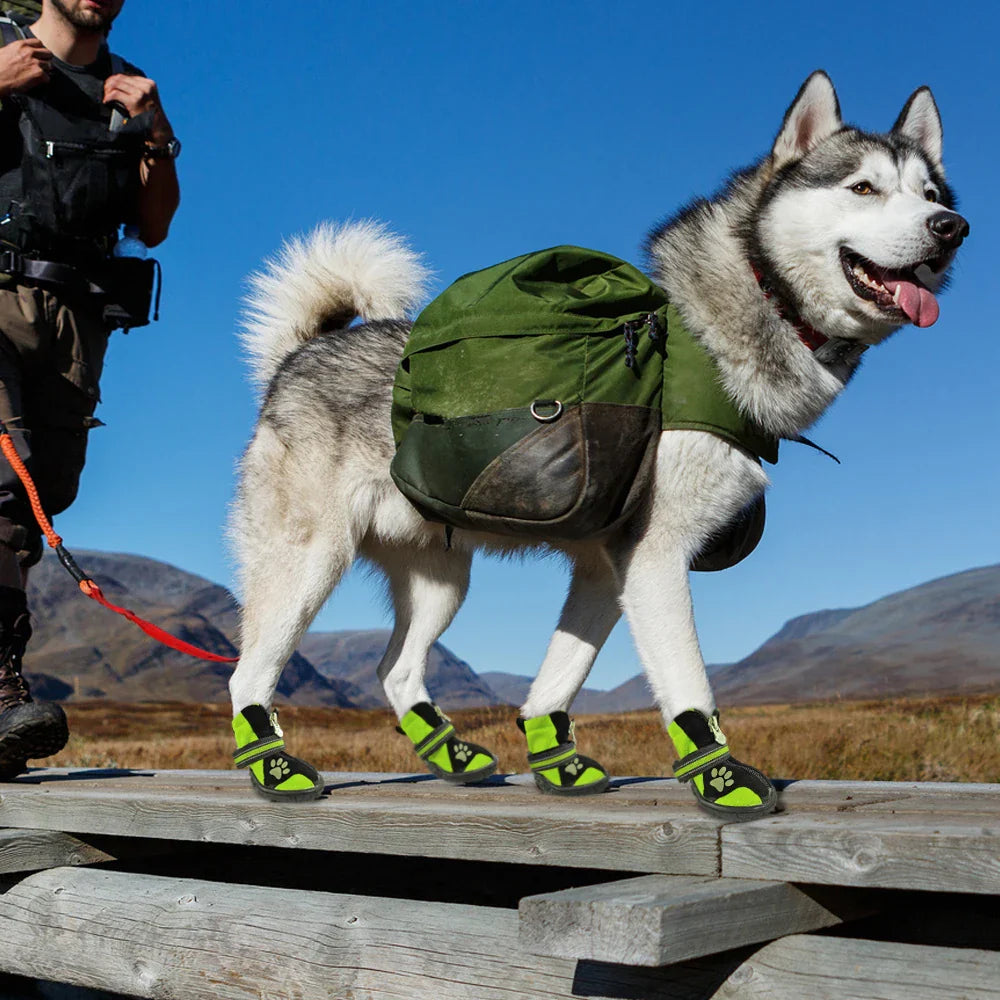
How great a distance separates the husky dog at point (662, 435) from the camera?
10.7ft

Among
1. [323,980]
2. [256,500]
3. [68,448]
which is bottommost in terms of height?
[323,980]

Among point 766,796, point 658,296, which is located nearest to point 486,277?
point 658,296

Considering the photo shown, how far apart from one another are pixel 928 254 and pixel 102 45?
12.6 feet

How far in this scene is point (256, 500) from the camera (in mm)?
4301

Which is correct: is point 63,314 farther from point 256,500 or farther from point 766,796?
point 766,796

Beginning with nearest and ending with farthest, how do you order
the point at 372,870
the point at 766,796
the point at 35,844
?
the point at 766,796 → the point at 35,844 → the point at 372,870

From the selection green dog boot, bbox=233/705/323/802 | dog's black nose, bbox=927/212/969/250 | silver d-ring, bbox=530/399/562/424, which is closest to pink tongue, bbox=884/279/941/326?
dog's black nose, bbox=927/212/969/250

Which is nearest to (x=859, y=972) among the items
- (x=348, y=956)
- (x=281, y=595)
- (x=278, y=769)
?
(x=348, y=956)

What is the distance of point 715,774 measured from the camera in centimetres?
305

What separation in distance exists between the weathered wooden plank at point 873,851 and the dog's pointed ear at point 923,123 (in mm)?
2371

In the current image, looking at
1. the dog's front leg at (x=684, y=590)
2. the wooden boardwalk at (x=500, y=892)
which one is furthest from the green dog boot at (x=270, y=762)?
the dog's front leg at (x=684, y=590)

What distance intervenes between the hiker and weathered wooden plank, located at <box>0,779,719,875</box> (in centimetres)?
37

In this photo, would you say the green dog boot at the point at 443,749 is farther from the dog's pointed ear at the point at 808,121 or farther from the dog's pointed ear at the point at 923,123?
the dog's pointed ear at the point at 923,123

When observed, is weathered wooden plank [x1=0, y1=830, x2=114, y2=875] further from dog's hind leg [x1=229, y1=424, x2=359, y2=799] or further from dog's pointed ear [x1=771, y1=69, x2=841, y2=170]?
dog's pointed ear [x1=771, y1=69, x2=841, y2=170]
